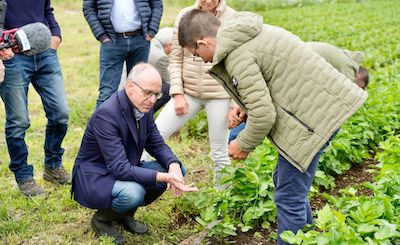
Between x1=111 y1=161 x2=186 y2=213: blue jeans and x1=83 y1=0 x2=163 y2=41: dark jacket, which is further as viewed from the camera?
x1=83 y1=0 x2=163 y2=41: dark jacket

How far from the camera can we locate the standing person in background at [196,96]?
162 inches

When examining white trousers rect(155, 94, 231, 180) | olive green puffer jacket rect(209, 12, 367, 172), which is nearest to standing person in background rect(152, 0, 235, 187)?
white trousers rect(155, 94, 231, 180)

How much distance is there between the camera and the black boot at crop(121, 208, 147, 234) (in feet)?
12.9

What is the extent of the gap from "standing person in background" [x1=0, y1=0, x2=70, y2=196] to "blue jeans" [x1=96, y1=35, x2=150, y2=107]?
51 centimetres

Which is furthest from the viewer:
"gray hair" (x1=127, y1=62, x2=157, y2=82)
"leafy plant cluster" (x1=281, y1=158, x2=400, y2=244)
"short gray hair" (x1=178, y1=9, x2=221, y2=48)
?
"gray hair" (x1=127, y1=62, x2=157, y2=82)

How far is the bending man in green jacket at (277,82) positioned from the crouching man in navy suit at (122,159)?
21.3 inches

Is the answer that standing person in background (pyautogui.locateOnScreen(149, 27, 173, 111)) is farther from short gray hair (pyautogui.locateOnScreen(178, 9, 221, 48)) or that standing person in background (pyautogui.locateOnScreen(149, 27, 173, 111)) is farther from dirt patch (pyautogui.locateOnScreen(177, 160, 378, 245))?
short gray hair (pyautogui.locateOnScreen(178, 9, 221, 48))

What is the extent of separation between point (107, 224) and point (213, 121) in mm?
1057

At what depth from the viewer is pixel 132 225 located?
3.95 metres


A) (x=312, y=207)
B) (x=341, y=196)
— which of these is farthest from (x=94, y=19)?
(x=341, y=196)

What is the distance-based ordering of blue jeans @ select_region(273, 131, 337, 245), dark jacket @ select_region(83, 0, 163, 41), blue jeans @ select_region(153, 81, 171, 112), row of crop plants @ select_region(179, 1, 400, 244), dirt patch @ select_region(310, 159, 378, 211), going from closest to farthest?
row of crop plants @ select_region(179, 1, 400, 244) → blue jeans @ select_region(273, 131, 337, 245) → dirt patch @ select_region(310, 159, 378, 211) → dark jacket @ select_region(83, 0, 163, 41) → blue jeans @ select_region(153, 81, 171, 112)

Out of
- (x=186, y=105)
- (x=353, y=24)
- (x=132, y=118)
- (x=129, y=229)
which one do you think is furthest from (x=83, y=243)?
(x=353, y=24)

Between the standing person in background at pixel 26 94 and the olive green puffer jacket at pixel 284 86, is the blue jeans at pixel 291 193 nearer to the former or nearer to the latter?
the olive green puffer jacket at pixel 284 86

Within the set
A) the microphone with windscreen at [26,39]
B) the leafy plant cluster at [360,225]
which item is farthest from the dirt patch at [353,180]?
the microphone with windscreen at [26,39]
